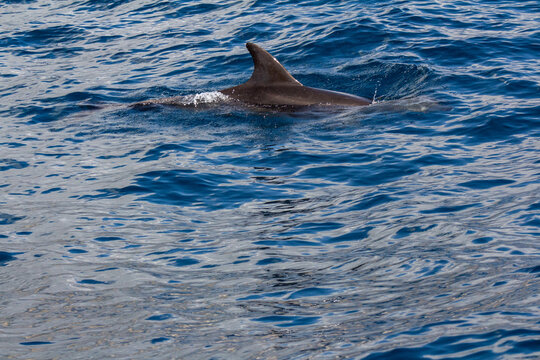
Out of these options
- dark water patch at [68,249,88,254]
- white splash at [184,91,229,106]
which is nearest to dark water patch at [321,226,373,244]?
dark water patch at [68,249,88,254]

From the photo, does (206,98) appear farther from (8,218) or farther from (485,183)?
(485,183)

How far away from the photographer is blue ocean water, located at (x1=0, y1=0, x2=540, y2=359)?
6.49 meters

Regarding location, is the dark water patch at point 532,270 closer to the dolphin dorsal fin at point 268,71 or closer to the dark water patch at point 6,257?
the dark water patch at point 6,257

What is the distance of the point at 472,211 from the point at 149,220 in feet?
13.0

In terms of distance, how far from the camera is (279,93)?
13.8m

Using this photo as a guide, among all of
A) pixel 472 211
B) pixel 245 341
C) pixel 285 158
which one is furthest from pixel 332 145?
pixel 245 341

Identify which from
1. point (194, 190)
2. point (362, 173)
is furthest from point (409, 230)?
point (194, 190)

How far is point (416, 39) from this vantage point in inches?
717

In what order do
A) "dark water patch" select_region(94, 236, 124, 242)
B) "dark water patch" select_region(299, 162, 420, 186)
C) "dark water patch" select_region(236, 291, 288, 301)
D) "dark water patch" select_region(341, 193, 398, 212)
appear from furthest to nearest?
1. "dark water patch" select_region(299, 162, 420, 186)
2. "dark water patch" select_region(341, 193, 398, 212)
3. "dark water patch" select_region(94, 236, 124, 242)
4. "dark water patch" select_region(236, 291, 288, 301)

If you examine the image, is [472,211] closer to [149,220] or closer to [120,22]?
[149,220]

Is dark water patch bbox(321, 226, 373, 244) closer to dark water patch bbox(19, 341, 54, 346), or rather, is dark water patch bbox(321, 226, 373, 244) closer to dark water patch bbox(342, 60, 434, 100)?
dark water patch bbox(19, 341, 54, 346)

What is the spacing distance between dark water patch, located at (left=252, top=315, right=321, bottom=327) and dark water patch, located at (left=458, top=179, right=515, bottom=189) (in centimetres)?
405

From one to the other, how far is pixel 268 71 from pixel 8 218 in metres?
5.78

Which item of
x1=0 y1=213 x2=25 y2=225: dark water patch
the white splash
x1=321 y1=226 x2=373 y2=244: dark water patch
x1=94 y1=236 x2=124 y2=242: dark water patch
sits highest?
the white splash
